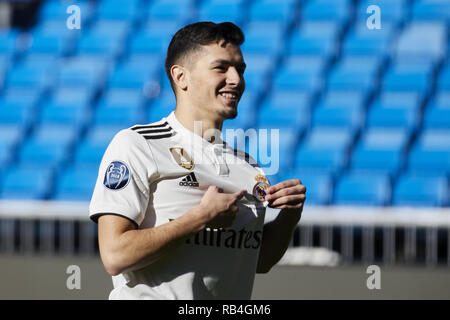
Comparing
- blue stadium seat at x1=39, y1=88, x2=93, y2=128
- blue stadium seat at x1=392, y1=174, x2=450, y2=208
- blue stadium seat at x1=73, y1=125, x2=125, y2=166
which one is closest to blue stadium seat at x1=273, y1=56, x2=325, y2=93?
blue stadium seat at x1=392, y1=174, x2=450, y2=208

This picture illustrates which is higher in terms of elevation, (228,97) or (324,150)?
(228,97)

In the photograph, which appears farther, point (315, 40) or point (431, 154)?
point (315, 40)

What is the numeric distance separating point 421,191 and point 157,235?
7.19 meters

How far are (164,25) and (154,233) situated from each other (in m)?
10.4

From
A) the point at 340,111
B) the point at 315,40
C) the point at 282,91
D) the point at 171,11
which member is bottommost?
the point at 340,111

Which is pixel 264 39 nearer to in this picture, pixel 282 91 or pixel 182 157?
pixel 282 91

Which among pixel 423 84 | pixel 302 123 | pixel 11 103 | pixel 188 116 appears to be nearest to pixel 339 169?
pixel 302 123

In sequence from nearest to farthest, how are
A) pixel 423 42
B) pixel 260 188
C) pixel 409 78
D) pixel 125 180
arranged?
pixel 125 180 → pixel 260 188 → pixel 409 78 → pixel 423 42

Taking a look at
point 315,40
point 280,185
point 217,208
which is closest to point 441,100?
point 315,40

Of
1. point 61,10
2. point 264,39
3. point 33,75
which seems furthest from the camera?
point 61,10

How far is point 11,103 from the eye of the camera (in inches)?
438

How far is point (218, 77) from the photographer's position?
8.38 feet

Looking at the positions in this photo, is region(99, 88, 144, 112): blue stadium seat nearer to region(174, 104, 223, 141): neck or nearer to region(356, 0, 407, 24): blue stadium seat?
region(356, 0, 407, 24): blue stadium seat
